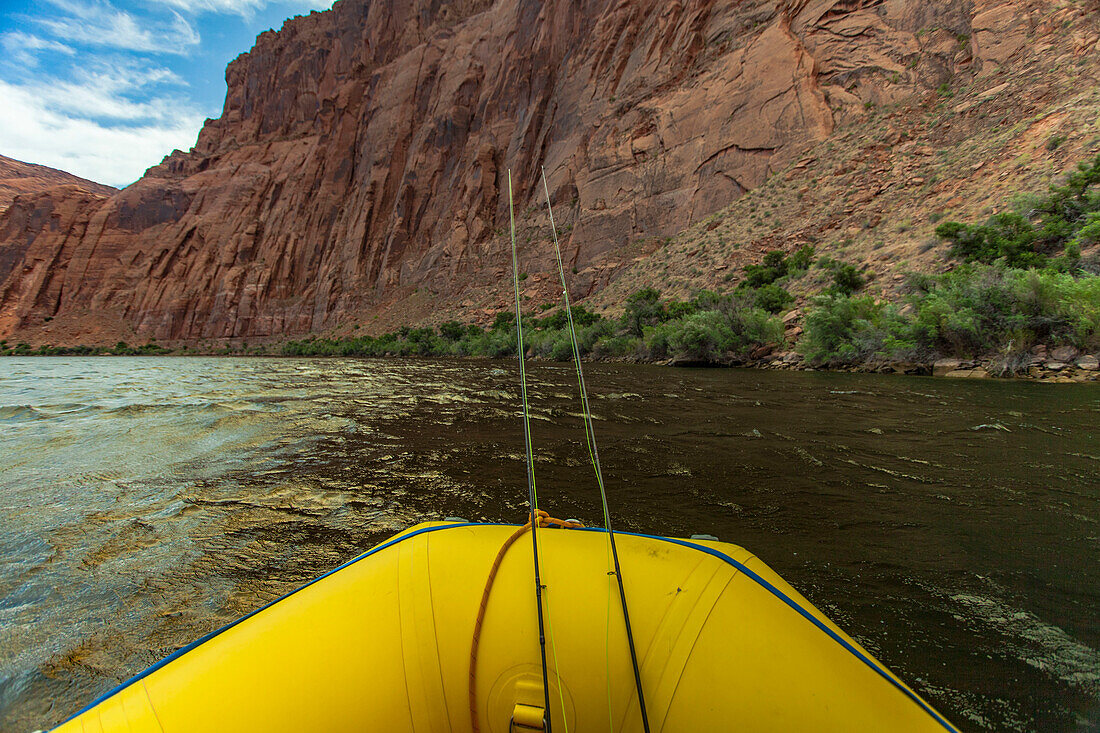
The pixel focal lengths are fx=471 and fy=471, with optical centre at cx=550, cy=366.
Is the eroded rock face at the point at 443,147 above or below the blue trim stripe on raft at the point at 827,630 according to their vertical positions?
above

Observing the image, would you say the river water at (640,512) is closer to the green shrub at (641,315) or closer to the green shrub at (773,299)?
the green shrub at (773,299)

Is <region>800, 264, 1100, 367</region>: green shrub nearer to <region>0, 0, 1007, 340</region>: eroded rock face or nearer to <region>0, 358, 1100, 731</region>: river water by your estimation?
<region>0, 358, 1100, 731</region>: river water

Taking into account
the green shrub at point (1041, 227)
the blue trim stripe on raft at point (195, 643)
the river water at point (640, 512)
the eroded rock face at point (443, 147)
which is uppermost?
the eroded rock face at point (443, 147)

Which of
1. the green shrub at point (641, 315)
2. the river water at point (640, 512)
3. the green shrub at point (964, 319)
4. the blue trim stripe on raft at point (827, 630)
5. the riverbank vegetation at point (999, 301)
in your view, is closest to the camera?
the blue trim stripe on raft at point (827, 630)

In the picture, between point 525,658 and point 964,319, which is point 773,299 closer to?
point 964,319

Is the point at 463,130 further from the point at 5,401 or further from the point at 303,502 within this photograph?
the point at 303,502

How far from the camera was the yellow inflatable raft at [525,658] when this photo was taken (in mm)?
1111

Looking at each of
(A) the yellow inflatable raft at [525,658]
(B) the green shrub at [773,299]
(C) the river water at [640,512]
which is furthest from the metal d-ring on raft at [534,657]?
(B) the green shrub at [773,299]

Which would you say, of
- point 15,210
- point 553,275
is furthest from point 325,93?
point 553,275

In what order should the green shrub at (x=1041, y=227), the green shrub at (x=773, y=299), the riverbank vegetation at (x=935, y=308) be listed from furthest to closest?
the green shrub at (x=773, y=299) < the green shrub at (x=1041, y=227) < the riverbank vegetation at (x=935, y=308)

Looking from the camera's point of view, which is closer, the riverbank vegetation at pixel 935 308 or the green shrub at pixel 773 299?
the riverbank vegetation at pixel 935 308

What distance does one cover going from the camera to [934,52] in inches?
939

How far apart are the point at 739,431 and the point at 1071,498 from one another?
316cm

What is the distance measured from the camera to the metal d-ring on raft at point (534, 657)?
3.65 feet
